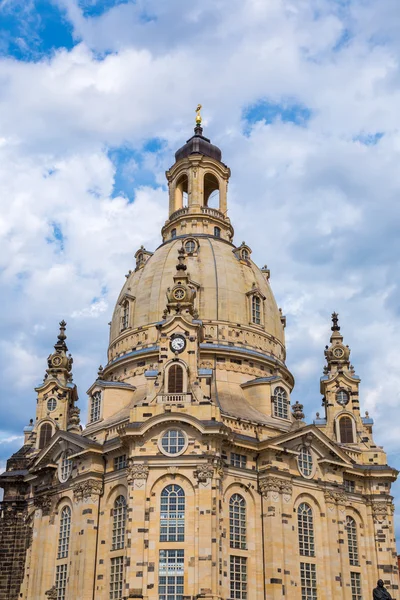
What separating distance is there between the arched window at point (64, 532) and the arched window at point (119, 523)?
5.41 m

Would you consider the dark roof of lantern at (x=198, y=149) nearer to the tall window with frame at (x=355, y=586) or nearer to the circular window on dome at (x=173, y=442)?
the circular window on dome at (x=173, y=442)

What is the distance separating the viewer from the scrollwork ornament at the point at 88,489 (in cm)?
5775

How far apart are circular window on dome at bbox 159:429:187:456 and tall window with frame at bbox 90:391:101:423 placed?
11.7 m

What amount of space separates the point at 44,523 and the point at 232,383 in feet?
66.4

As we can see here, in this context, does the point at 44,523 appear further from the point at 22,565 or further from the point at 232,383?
the point at 232,383

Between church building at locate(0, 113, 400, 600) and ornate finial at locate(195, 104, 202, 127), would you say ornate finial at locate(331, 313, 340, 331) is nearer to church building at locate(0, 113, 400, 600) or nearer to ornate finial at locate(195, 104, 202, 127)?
church building at locate(0, 113, 400, 600)

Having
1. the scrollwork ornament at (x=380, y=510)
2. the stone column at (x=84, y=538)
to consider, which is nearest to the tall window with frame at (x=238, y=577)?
the stone column at (x=84, y=538)

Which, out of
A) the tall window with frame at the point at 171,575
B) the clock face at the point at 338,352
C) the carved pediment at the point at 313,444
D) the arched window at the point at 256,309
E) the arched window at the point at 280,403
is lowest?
the tall window with frame at the point at 171,575

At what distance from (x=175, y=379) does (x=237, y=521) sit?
11.8 metres

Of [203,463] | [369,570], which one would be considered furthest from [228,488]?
[369,570]

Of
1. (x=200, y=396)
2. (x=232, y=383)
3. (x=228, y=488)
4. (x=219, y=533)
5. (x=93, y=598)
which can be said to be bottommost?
(x=93, y=598)

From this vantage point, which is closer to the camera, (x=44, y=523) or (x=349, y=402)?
(x=44, y=523)

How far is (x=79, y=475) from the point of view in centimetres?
5938

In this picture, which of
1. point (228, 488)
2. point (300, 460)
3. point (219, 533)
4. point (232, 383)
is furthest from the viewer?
point (232, 383)
